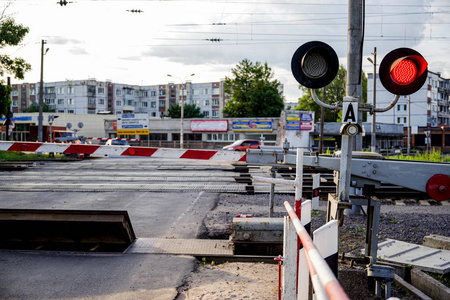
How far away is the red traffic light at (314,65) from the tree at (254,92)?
2566 inches

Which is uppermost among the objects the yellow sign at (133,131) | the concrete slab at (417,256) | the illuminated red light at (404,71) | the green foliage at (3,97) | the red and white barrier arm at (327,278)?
the green foliage at (3,97)

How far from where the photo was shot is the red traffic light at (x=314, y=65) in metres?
4.44

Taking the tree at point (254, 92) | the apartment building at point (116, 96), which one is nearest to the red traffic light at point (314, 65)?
the tree at point (254, 92)

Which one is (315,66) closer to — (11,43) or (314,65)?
(314,65)

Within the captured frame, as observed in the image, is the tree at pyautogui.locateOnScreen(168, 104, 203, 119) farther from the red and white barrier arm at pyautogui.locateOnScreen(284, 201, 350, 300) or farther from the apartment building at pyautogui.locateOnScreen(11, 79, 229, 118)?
→ the red and white barrier arm at pyautogui.locateOnScreen(284, 201, 350, 300)

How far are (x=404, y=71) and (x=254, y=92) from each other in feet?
217

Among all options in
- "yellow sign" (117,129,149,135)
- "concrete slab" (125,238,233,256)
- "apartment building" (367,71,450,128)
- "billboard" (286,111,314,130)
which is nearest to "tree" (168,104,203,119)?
"yellow sign" (117,129,149,135)

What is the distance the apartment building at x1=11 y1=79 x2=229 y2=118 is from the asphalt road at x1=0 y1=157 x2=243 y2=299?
Answer: 78.7m

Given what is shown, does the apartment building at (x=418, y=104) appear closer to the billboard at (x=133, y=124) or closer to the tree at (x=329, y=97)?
the tree at (x=329, y=97)

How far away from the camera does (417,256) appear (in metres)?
5.87

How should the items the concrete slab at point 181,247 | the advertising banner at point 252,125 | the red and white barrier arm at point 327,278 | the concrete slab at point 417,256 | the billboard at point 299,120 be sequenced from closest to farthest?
the red and white barrier arm at point 327,278 → the concrete slab at point 417,256 → the concrete slab at point 181,247 → the billboard at point 299,120 → the advertising banner at point 252,125

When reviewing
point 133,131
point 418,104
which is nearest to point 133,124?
point 133,131

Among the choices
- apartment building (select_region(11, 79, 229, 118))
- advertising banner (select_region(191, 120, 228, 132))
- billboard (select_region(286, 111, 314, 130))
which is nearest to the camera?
billboard (select_region(286, 111, 314, 130))

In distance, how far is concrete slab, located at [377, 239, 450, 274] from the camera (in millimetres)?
5427
